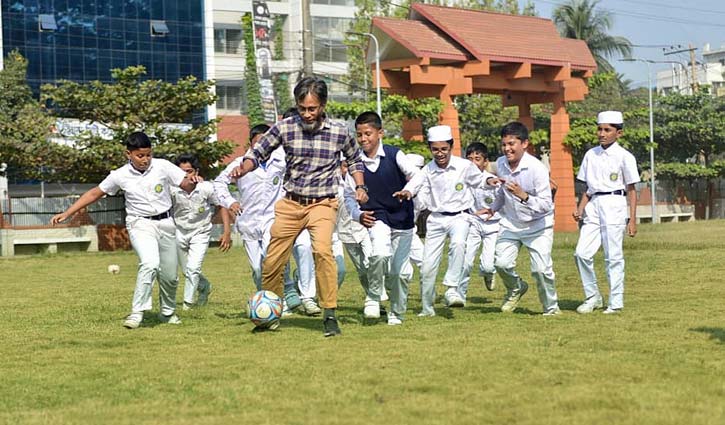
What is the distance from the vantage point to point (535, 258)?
473 inches

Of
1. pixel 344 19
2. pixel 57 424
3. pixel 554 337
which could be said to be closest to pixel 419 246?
pixel 554 337

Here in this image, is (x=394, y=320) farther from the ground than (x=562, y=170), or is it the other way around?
(x=562, y=170)

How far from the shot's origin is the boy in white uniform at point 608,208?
12.2 metres

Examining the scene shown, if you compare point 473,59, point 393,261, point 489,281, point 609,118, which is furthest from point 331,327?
point 473,59

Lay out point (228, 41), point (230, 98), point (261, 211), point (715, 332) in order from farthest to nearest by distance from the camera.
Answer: point (228, 41)
point (230, 98)
point (261, 211)
point (715, 332)

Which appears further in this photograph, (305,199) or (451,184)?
(451,184)

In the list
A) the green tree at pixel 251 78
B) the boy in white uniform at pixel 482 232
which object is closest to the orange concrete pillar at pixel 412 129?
the green tree at pixel 251 78

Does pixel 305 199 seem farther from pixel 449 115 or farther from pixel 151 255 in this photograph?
pixel 449 115

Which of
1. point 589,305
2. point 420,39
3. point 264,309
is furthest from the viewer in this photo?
point 420,39

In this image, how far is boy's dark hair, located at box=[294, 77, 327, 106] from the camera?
10.3 metres

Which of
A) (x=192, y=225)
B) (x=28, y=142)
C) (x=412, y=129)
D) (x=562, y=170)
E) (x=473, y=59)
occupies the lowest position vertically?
(x=192, y=225)

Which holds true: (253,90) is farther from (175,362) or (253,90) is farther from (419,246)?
(175,362)

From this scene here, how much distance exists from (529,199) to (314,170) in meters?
2.45

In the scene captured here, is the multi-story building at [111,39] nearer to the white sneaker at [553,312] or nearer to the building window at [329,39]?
the building window at [329,39]
